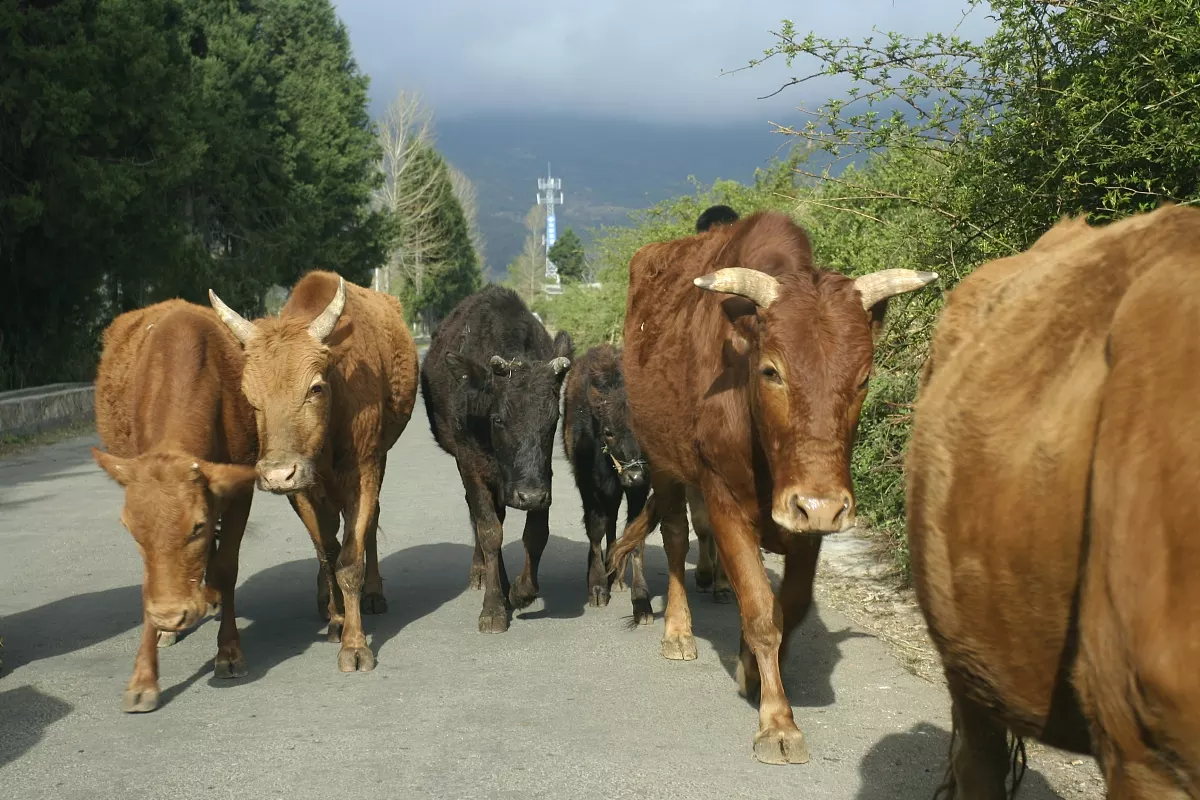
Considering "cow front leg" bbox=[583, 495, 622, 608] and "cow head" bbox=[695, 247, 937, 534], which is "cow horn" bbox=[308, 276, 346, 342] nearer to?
"cow front leg" bbox=[583, 495, 622, 608]

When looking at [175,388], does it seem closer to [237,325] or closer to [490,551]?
[237,325]

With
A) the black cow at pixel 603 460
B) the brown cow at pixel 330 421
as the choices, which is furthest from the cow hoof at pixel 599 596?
the brown cow at pixel 330 421

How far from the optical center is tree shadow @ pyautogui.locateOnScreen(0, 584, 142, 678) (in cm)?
692

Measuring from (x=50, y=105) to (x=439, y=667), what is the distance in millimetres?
16512

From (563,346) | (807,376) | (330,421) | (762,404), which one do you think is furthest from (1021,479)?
(563,346)

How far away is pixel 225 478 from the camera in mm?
6070

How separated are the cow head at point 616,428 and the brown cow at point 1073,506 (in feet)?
16.3

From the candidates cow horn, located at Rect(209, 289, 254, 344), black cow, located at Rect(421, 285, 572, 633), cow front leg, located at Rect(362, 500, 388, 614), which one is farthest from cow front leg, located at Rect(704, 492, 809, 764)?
cow front leg, located at Rect(362, 500, 388, 614)

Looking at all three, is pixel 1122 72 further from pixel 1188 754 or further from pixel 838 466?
pixel 1188 754

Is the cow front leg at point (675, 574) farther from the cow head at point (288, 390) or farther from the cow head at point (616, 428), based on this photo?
the cow head at point (288, 390)

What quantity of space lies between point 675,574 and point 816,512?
278cm

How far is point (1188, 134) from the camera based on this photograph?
19.4 feet

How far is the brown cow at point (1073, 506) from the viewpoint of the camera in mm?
2088

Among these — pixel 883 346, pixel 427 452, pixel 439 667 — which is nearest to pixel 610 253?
pixel 427 452
